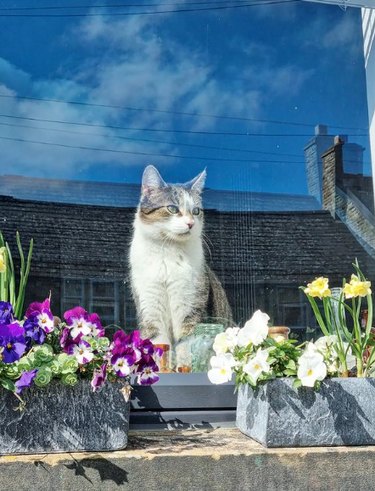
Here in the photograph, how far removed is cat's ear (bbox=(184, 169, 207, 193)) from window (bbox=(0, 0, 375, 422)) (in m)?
0.02

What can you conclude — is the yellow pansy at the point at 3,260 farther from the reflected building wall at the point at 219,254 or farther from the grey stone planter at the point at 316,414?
the grey stone planter at the point at 316,414

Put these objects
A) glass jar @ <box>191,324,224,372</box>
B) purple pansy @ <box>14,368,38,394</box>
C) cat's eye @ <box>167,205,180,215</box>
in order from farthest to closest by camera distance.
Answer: cat's eye @ <box>167,205,180,215</box> < glass jar @ <box>191,324,224,372</box> < purple pansy @ <box>14,368,38,394</box>

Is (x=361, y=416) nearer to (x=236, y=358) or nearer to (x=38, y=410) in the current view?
(x=236, y=358)

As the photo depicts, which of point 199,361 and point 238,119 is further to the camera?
point 238,119

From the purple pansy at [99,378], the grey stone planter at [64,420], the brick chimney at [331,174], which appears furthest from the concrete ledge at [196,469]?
the brick chimney at [331,174]

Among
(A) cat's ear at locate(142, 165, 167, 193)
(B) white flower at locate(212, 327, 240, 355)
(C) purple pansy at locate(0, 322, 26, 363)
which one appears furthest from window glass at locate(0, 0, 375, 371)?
(C) purple pansy at locate(0, 322, 26, 363)

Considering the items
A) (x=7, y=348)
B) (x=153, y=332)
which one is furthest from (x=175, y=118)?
(x=7, y=348)

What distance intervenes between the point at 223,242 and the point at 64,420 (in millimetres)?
1162

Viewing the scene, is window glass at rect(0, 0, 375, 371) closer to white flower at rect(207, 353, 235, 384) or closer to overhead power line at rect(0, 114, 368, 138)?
overhead power line at rect(0, 114, 368, 138)

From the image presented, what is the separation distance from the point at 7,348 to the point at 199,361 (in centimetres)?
88

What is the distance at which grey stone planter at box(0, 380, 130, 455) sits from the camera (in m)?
1.58

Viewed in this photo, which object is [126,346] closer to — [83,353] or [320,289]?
[83,353]

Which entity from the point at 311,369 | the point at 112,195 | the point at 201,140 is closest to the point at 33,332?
the point at 311,369

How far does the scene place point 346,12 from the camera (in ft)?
9.13
